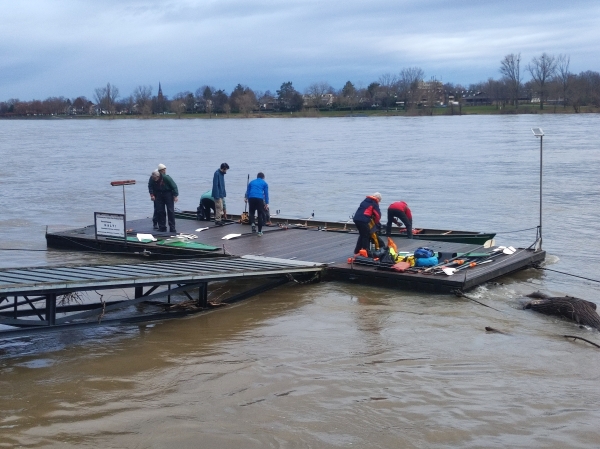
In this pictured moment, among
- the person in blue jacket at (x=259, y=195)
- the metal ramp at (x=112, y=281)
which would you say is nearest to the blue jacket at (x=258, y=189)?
the person in blue jacket at (x=259, y=195)

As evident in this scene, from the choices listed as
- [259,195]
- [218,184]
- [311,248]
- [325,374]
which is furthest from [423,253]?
[218,184]

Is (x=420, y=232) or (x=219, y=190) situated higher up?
(x=219, y=190)

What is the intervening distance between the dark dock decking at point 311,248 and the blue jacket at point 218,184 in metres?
0.81

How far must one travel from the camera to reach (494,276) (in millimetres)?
13992

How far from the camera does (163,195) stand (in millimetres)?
17250

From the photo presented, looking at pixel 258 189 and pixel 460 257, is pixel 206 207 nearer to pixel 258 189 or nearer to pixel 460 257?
pixel 258 189

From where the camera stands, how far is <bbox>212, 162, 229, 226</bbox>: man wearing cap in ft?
57.0

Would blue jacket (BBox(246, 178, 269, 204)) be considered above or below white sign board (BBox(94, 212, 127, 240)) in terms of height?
above

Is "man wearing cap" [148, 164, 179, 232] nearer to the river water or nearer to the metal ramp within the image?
the river water

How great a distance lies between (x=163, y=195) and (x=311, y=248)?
3.88 meters

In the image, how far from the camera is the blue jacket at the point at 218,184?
17516 mm

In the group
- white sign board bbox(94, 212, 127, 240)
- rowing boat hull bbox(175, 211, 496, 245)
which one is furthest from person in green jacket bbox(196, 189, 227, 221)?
white sign board bbox(94, 212, 127, 240)

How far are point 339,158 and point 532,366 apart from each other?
3847 centimetres

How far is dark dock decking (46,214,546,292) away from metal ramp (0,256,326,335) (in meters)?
0.90
